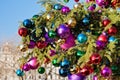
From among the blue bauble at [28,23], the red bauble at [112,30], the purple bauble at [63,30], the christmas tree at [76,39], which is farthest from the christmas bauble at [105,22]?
the blue bauble at [28,23]

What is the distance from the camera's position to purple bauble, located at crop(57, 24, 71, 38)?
4527 mm

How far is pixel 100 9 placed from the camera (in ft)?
16.5

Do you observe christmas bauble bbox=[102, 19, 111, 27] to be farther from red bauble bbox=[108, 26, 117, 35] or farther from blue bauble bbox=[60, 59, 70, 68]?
blue bauble bbox=[60, 59, 70, 68]

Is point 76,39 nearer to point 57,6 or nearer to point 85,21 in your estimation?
point 85,21

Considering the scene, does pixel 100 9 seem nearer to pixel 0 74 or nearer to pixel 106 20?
pixel 106 20

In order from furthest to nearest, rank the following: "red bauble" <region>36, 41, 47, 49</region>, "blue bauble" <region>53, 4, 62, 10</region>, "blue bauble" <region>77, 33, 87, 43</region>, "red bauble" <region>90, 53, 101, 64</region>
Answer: "blue bauble" <region>53, 4, 62, 10</region>, "red bauble" <region>36, 41, 47, 49</region>, "blue bauble" <region>77, 33, 87, 43</region>, "red bauble" <region>90, 53, 101, 64</region>

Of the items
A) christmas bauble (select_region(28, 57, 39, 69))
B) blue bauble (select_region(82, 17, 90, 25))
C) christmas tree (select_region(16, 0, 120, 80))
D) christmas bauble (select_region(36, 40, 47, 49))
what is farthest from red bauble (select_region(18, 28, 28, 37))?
blue bauble (select_region(82, 17, 90, 25))

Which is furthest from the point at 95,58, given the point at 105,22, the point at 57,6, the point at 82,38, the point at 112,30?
the point at 57,6

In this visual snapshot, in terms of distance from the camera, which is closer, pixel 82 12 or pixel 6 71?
pixel 82 12

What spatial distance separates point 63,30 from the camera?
14.7ft

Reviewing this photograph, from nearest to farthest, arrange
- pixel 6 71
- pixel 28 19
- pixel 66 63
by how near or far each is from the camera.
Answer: pixel 66 63, pixel 28 19, pixel 6 71

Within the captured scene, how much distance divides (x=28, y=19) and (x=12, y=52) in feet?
26.4

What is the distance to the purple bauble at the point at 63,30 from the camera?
178 inches

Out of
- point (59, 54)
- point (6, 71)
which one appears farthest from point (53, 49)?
point (6, 71)
